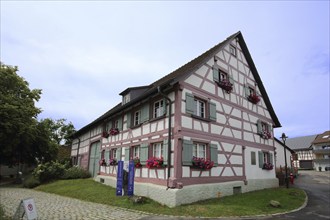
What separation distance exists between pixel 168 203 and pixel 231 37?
1124 cm

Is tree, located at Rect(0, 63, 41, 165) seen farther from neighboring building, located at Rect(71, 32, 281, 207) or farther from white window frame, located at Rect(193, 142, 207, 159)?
white window frame, located at Rect(193, 142, 207, 159)

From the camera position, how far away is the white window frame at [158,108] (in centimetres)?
1311

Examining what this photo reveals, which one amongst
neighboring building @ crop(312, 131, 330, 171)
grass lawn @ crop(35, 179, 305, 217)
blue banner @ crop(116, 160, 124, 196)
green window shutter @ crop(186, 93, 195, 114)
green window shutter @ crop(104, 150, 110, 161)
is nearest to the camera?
grass lawn @ crop(35, 179, 305, 217)

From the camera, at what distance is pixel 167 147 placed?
11641 mm

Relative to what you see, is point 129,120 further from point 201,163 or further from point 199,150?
point 201,163

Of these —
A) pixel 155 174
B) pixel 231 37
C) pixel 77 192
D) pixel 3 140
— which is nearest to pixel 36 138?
pixel 3 140

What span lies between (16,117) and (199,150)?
17.3m

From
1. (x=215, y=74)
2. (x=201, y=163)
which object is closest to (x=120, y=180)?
(x=201, y=163)

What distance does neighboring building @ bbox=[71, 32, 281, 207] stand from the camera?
37.9 ft

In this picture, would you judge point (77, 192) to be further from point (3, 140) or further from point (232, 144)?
point (3, 140)

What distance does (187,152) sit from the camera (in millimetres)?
11500

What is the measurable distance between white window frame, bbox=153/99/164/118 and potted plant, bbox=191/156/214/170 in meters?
2.89

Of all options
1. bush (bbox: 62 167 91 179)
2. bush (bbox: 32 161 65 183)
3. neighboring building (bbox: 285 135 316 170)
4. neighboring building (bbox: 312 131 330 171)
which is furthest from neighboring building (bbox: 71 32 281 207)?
neighboring building (bbox: 285 135 316 170)

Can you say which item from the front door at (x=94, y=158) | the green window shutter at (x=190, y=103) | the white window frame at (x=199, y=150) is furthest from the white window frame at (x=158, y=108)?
the front door at (x=94, y=158)
